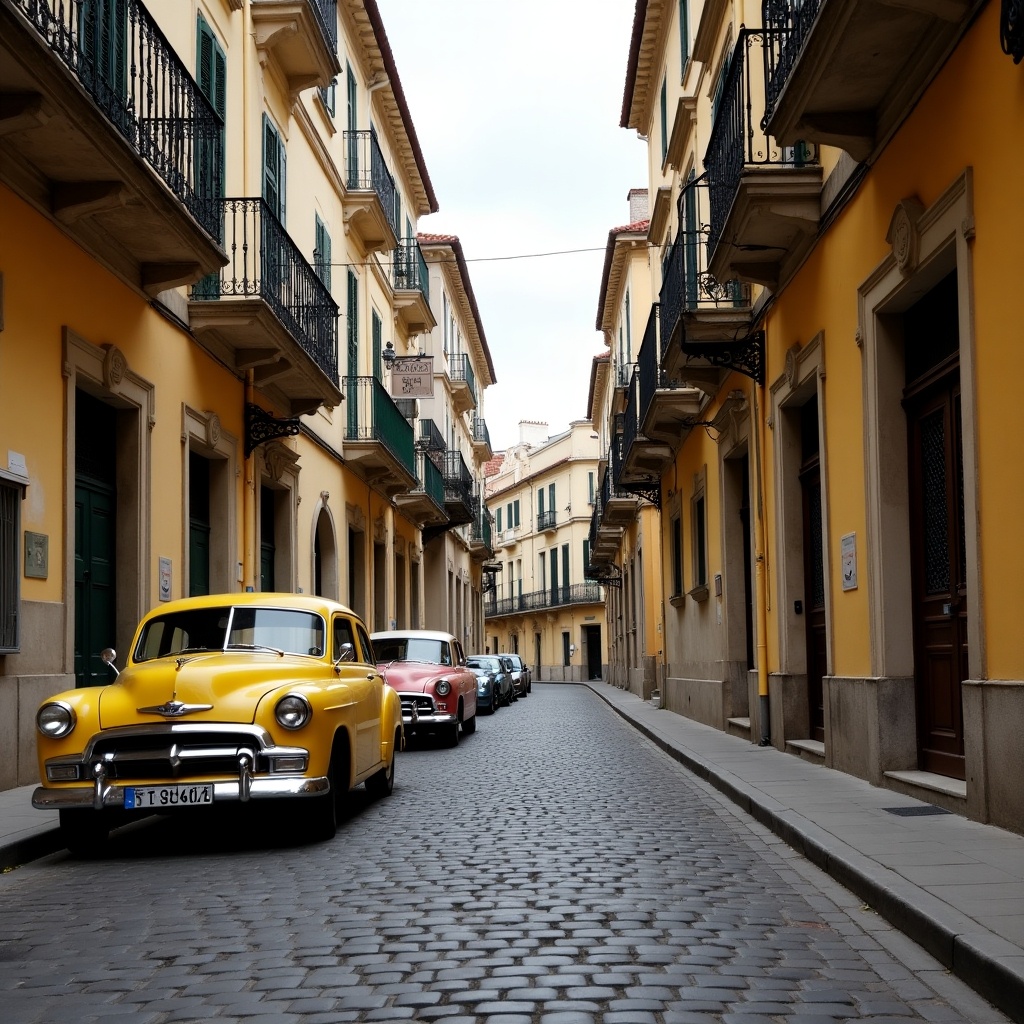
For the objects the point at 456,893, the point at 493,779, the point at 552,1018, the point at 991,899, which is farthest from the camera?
the point at 493,779

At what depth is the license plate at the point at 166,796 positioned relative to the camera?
7777 millimetres

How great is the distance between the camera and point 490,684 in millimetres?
27609

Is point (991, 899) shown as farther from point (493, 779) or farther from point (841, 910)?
point (493, 779)

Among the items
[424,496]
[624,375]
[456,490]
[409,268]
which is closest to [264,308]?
[409,268]

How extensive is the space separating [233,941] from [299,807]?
9.51ft

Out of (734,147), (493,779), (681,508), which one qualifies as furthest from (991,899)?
(681,508)

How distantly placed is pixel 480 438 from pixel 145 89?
39629 mm

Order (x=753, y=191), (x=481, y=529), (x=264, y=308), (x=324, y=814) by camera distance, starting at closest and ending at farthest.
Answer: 1. (x=324, y=814)
2. (x=753, y=191)
3. (x=264, y=308)
4. (x=481, y=529)

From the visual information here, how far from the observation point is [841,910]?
6.15 meters

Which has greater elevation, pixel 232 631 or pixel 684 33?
pixel 684 33

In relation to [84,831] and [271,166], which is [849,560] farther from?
[271,166]

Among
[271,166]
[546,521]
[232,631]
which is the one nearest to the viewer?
[232,631]

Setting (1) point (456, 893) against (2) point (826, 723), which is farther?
(2) point (826, 723)

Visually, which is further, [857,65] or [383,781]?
[383,781]
